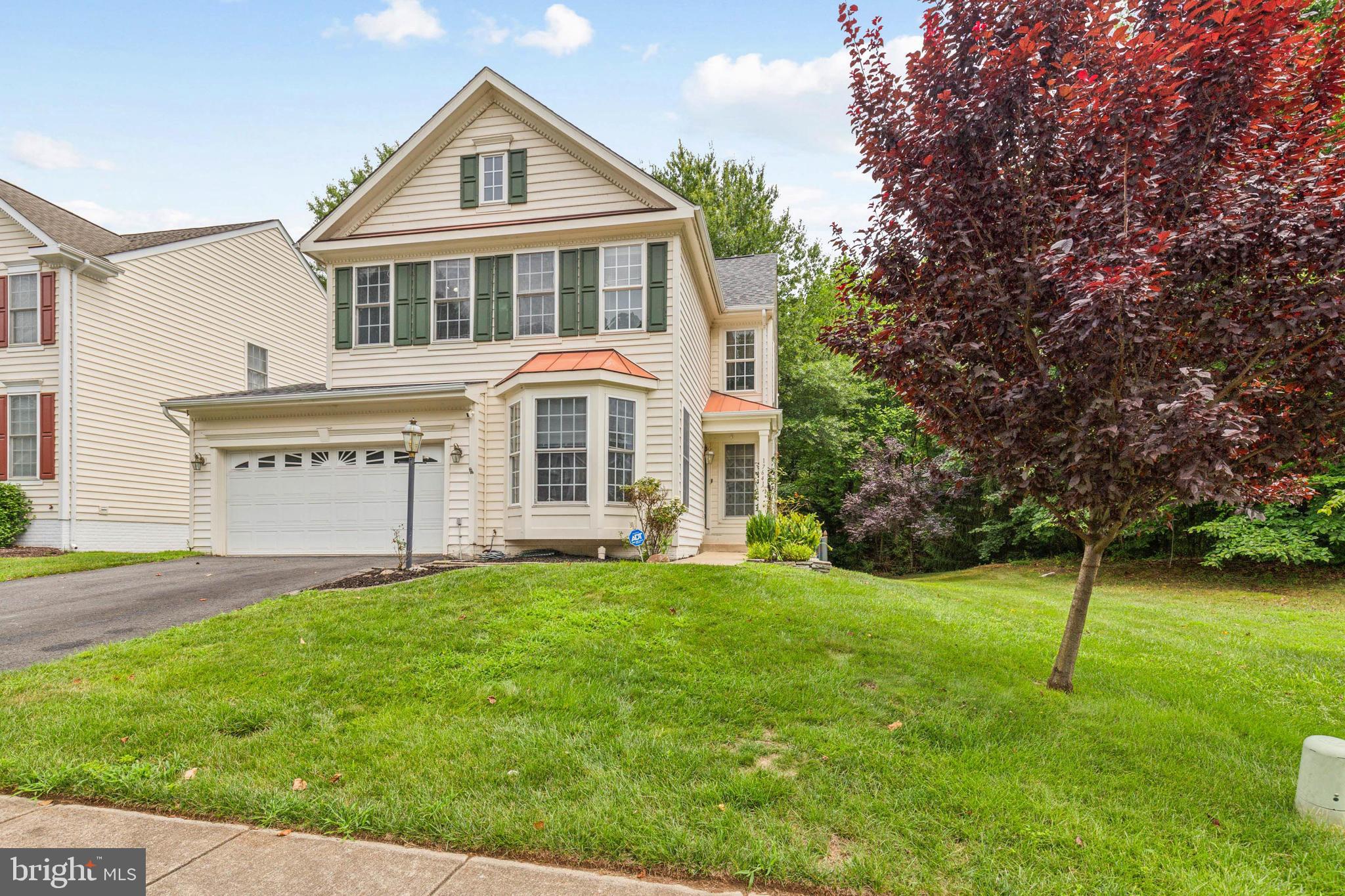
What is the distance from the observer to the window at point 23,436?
46.4 ft

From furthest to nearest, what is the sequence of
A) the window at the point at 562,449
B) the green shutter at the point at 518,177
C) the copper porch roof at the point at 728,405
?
the copper porch roof at the point at 728,405 → the green shutter at the point at 518,177 → the window at the point at 562,449

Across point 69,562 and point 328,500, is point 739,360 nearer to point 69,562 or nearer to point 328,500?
point 328,500

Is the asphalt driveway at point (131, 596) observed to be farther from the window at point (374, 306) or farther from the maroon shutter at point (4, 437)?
the maroon shutter at point (4, 437)

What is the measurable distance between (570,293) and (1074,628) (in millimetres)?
9678

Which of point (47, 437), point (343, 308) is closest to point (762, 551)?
point (343, 308)

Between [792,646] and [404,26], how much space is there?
45.5ft

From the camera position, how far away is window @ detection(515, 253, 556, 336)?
40.5ft

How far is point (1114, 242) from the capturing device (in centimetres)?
393

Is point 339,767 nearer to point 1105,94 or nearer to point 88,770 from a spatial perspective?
point 88,770

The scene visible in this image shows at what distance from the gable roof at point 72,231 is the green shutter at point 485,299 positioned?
29.1 ft

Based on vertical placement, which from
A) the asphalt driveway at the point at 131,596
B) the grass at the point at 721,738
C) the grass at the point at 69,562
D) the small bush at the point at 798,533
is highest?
the small bush at the point at 798,533

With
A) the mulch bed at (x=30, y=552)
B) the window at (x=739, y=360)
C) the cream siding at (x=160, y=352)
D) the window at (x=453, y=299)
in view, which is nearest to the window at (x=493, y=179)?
the window at (x=453, y=299)

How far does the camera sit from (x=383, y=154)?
98.0 feet

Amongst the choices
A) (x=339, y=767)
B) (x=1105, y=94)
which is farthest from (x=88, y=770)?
(x=1105, y=94)
